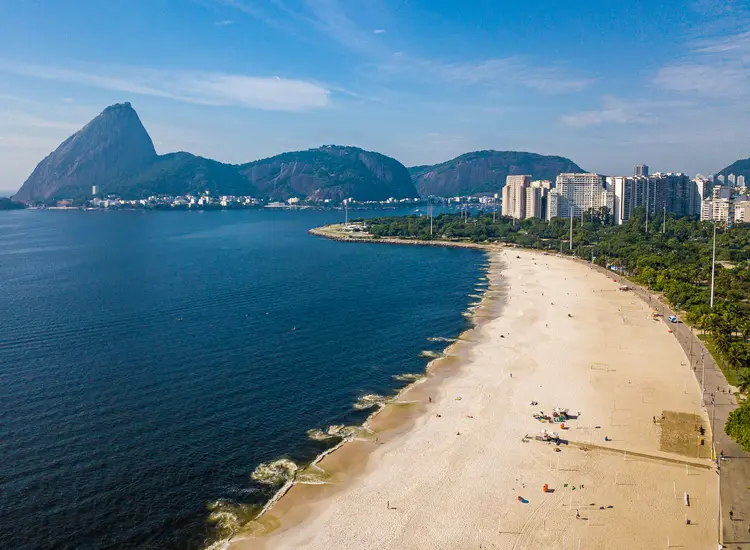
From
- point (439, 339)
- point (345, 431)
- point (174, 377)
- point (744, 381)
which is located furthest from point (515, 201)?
point (345, 431)

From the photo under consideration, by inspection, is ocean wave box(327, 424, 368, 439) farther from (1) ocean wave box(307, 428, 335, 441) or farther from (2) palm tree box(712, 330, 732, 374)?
(2) palm tree box(712, 330, 732, 374)

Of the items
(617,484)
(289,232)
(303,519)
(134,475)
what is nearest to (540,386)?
(617,484)

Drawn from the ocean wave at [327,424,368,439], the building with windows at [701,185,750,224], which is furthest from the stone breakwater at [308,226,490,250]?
the ocean wave at [327,424,368,439]

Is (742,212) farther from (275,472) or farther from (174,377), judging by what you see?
(275,472)

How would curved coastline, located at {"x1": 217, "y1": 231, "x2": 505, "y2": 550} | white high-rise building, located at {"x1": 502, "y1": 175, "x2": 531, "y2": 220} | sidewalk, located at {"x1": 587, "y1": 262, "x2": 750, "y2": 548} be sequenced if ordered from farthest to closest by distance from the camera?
1. white high-rise building, located at {"x1": 502, "y1": 175, "x2": 531, "y2": 220}
2. curved coastline, located at {"x1": 217, "y1": 231, "x2": 505, "y2": 550}
3. sidewalk, located at {"x1": 587, "y1": 262, "x2": 750, "y2": 548}

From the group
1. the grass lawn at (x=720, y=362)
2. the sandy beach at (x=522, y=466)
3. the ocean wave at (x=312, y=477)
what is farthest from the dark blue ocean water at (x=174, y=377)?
the grass lawn at (x=720, y=362)

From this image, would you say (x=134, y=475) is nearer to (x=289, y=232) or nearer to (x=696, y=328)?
(x=696, y=328)
